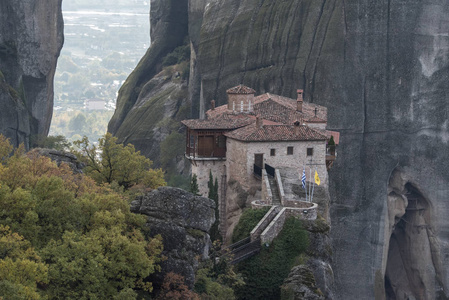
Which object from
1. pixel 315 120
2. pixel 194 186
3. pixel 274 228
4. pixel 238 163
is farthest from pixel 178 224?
pixel 315 120

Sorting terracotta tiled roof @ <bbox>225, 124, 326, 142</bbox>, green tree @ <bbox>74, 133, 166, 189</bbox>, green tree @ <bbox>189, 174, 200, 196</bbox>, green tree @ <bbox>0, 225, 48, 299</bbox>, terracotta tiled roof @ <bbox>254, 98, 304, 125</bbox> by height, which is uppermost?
terracotta tiled roof @ <bbox>254, 98, 304, 125</bbox>

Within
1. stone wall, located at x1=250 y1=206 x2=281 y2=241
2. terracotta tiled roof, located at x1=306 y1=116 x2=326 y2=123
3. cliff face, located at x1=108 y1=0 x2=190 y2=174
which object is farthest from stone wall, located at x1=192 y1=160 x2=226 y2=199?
cliff face, located at x1=108 y1=0 x2=190 y2=174

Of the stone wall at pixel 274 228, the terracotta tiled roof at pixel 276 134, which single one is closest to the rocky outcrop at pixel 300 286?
the stone wall at pixel 274 228

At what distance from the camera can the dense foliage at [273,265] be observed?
176 ft

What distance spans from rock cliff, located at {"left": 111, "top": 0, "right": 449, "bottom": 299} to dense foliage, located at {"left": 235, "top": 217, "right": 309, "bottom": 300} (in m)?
48.4

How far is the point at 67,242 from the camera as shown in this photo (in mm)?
42562

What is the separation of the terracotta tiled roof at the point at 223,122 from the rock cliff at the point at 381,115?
3293 centimetres

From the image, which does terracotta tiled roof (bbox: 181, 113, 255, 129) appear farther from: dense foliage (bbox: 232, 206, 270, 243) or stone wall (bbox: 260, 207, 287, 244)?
stone wall (bbox: 260, 207, 287, 244)

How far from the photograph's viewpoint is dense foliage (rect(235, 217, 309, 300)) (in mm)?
53688

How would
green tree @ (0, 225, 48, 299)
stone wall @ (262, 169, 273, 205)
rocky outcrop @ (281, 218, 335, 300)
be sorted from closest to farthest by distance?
green tree @ (0, 225, 48, 299) < rocky outcrop @ (281, 218, 335, 300) < stone wall @ (262, 169, 273, 205)

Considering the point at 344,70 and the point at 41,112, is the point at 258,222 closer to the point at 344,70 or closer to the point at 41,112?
the point at 344,70

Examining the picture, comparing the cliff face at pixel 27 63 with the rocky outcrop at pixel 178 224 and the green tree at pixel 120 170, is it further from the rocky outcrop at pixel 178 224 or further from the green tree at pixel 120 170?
the rocky outcrop at pixel 178 224

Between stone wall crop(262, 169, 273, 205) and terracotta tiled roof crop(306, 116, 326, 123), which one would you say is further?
terracotta tiled roof crop(306, 116, 326, 123)

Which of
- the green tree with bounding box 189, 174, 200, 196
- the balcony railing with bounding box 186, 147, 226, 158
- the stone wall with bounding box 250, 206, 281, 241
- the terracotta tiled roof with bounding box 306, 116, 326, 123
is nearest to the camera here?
the stone wall with bounding box 250, 206, 281, 241
